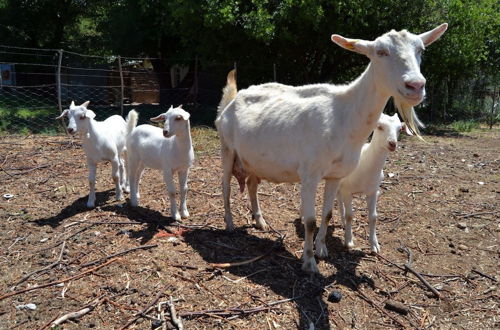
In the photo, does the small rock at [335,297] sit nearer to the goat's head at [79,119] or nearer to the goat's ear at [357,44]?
the goat's ear at [357,44]

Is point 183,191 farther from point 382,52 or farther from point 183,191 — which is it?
point 382,52

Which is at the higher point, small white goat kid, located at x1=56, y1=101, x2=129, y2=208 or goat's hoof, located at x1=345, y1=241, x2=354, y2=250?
small white goat kid, located at x1=56, y1=101, x2=129, y2=208

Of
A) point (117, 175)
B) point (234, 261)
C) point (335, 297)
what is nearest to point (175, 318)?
point (234, 261)

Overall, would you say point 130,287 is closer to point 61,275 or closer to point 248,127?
point 61,275

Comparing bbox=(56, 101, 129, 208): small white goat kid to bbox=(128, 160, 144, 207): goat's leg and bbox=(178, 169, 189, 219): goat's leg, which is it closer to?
bbox=(128, 160, 144, 207): goat's leg

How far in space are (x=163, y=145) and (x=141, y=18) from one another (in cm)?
1414

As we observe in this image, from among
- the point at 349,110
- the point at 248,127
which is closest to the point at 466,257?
the point at 349,110

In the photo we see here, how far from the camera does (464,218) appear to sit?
6086mm

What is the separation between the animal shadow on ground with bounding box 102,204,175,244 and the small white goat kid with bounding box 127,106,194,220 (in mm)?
140

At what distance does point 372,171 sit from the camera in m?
4.93

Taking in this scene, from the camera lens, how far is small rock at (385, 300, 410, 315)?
4.09 m

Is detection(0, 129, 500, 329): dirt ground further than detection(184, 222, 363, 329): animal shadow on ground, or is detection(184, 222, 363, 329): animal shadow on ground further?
detection(184, 222, 363, 329): animal shadow on ground

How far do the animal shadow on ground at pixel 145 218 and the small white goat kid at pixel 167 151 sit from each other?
0.46ft

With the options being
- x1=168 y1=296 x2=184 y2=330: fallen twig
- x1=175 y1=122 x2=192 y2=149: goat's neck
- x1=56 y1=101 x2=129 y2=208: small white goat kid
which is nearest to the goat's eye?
x1=175 y1=122 x2=192 y2=149: goat's neck
